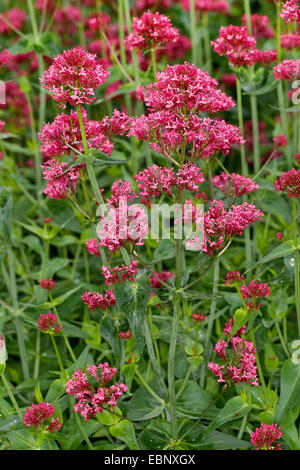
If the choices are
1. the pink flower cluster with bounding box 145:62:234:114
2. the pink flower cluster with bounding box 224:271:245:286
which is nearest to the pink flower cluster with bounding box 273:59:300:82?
the pink flower cluster with bounding box 145:62:234:114

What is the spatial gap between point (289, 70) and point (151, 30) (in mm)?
323

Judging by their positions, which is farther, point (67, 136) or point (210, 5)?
point (210, 5)

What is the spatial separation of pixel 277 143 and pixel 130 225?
1.85 ft

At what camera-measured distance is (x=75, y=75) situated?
981mm

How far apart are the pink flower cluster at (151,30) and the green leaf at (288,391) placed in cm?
74

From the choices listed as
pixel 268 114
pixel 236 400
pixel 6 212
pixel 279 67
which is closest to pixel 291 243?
pixel 236 400

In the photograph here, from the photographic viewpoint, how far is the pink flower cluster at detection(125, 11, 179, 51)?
1.23 m

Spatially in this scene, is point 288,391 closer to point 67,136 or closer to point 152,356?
point 152,356

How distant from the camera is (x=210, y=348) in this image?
1302 millimetres

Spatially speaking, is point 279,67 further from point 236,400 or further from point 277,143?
point 236,400

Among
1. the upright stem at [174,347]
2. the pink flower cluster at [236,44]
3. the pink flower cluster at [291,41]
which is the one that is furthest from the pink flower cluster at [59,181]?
the pink flower cluster at [291,41]

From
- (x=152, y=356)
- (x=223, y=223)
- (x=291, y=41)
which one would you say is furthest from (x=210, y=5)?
(x=152, y=356)

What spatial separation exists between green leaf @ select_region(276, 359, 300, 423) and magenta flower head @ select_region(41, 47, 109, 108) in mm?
637

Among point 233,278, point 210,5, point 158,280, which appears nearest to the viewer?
point 158,280
